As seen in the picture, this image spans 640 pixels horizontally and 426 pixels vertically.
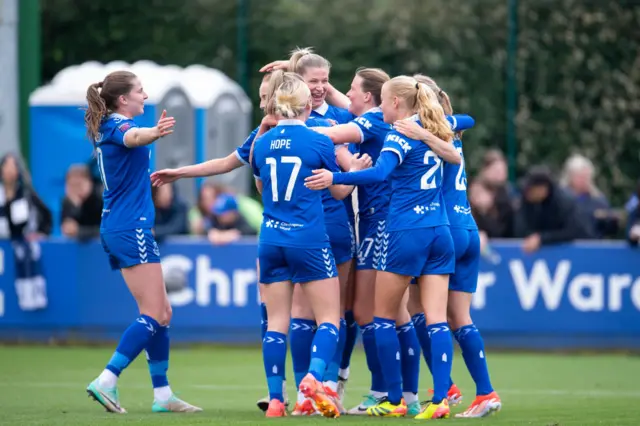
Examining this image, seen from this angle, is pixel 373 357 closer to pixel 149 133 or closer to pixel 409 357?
pixel 409 357

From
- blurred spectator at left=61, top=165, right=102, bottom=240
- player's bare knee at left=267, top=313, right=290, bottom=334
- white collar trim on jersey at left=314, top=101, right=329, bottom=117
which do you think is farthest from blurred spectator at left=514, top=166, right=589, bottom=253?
player's bare knee at left=267, top=313, right=290, bottom=334

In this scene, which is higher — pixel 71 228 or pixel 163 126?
pixel 163 126

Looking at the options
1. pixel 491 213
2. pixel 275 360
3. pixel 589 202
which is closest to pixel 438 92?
pixel 275 360

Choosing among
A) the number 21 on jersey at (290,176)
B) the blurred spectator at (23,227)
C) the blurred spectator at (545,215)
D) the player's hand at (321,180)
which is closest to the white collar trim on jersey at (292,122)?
the number 21 on jersey at (290,176)

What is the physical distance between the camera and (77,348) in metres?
14.6

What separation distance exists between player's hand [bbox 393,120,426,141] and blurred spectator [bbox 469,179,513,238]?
5.96 m

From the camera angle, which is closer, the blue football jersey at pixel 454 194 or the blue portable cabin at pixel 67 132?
the blue football jersey at pixel 454 194

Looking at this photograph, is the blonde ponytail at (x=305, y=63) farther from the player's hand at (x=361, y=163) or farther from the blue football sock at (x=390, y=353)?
the blue football sock at (x=390, y=353)

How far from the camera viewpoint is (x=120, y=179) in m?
9.34

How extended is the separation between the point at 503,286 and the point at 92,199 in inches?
178

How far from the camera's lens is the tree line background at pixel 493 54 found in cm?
1792

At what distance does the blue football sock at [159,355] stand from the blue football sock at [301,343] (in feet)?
2.93

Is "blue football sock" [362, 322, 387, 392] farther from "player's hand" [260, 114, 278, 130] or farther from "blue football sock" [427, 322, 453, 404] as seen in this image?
"player's hand" [260, 114, 278, 130]

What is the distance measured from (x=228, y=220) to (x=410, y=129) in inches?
261
